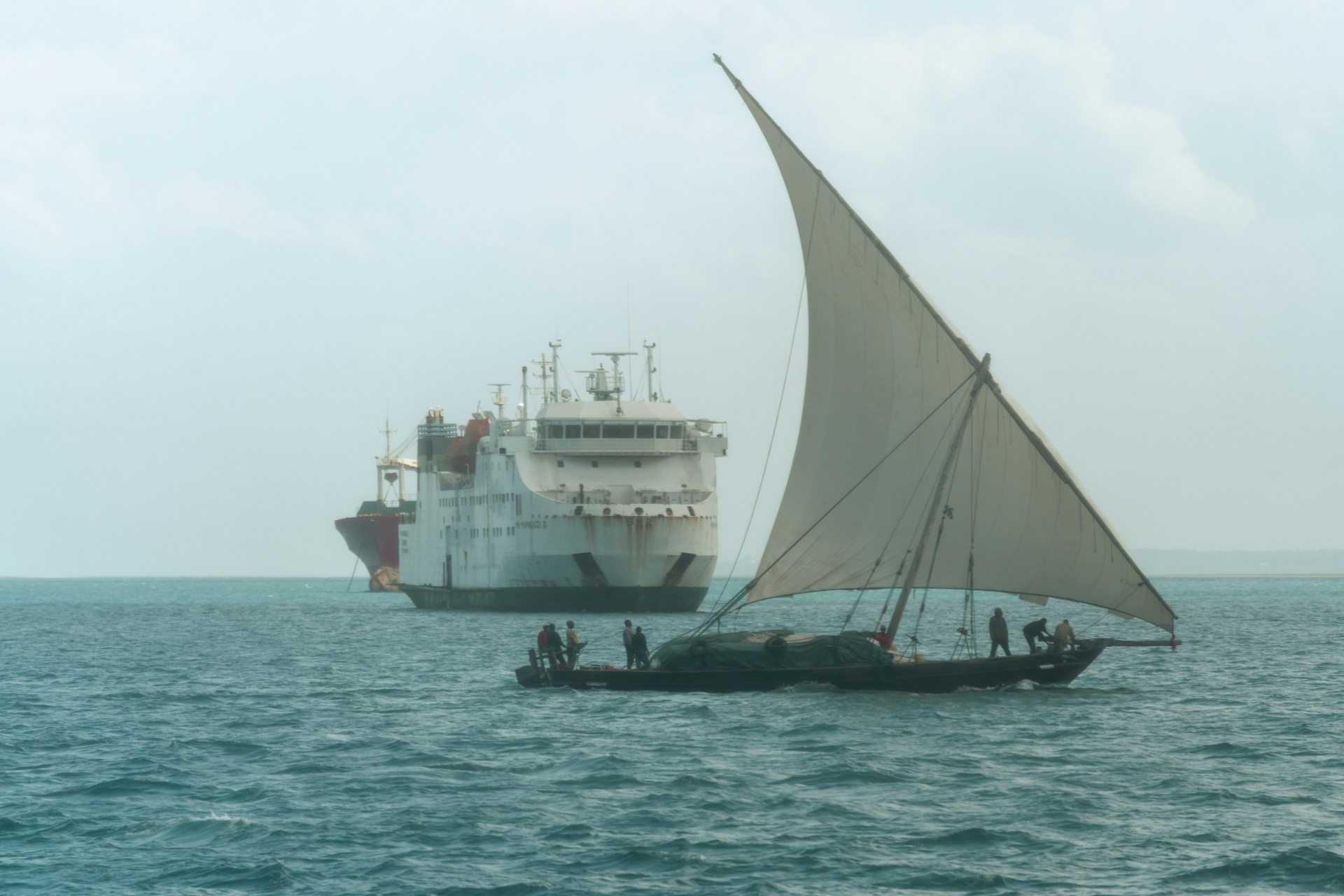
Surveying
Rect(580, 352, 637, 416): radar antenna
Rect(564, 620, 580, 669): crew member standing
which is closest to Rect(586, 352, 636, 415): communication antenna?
Rect(580, 352, 637, 416): radar antenna

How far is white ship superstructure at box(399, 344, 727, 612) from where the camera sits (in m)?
72.4

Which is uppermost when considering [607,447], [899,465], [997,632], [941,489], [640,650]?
[607,447]

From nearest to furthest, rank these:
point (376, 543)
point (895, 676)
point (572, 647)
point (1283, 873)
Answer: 1. point (1283, 873)
2. point (895, 676)
3. point (572, 647)
4. point (376, 543)

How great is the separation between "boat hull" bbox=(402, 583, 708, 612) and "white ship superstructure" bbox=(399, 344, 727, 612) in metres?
0.07

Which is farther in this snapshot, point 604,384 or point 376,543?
point 376,543

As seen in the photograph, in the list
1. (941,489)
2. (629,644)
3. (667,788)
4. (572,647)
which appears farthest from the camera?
(572,647)

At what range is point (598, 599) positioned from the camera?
242 feet

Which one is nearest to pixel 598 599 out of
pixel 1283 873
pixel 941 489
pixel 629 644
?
pixel 629 644

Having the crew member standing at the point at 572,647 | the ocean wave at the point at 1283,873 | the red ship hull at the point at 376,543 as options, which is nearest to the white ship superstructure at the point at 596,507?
the crew member standing at the point at 572,647

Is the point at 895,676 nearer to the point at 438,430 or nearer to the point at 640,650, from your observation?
the point at 640,650

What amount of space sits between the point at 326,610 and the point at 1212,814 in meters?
95.2

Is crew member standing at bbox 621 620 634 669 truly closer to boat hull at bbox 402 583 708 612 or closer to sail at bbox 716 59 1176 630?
sail at bbox 716 59 1176 630

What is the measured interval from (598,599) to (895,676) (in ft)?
139

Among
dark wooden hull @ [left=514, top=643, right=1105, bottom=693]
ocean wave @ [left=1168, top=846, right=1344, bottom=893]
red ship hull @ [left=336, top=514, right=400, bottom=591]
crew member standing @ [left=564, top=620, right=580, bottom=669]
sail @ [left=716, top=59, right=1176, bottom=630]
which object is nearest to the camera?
ocean wave @ [left=1168, top=846, right=1344, bottom=893]
